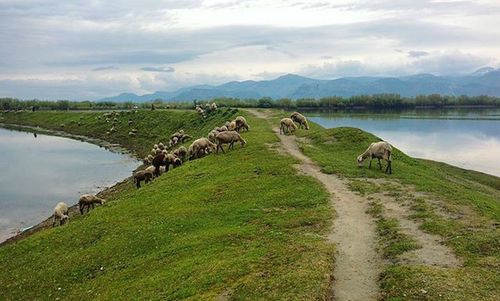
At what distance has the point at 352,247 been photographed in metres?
18.8

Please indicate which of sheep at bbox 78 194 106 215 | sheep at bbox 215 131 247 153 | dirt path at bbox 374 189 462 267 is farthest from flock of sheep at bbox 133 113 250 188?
dirt path at bbox 374 189 462 267

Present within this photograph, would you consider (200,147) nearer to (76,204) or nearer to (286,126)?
(286,126)

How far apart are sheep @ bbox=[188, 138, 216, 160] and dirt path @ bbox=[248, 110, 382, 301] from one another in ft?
54.6

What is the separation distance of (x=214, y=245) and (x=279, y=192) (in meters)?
7.85

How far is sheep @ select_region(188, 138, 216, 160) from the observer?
4319 cm

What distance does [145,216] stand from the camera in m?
28.0

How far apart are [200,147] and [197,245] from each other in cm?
2269

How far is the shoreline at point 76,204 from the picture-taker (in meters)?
36.9

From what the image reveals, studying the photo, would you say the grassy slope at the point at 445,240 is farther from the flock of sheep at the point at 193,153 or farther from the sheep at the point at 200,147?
the sheep at the point at 200,147

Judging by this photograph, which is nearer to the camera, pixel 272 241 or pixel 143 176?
pixel 272 241

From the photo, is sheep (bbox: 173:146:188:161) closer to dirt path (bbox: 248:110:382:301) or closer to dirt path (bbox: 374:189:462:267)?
dirt path (bbox: 248:110:382:301)

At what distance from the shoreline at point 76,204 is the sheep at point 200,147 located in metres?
10.2

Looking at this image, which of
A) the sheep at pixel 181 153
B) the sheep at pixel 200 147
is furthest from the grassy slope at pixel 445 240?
the sheep at pixel 181 153

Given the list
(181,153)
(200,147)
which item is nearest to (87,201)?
(200,147)
